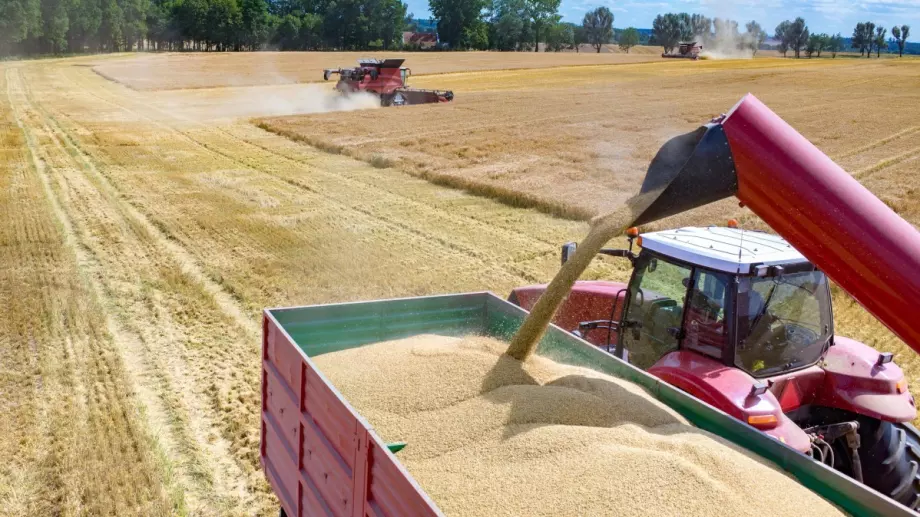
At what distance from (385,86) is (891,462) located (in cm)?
2993

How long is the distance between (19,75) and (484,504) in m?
54.8

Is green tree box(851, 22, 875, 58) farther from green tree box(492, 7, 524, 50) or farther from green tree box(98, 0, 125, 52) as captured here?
green tree box(98, 0, 125, 52)

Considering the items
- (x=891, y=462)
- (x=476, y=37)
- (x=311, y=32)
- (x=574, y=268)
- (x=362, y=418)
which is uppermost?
(x=476, y=37)

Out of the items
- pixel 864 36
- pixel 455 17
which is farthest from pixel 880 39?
pixel 455 17

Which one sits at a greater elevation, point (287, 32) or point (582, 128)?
point (287, 32)

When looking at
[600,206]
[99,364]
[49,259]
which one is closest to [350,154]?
[600,206]

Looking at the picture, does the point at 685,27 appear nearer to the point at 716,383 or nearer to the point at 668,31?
the point at 668,31

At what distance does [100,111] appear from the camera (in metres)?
29.6

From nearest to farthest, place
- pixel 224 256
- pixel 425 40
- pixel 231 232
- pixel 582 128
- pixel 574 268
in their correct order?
pixel 574 268
pixel 224 256
pixel 231 232
pixel 582 128
pixel 425 40

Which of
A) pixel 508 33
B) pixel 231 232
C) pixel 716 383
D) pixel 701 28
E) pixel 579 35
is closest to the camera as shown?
pixel 716 383

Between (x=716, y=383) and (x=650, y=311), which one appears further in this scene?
(x=650, y=311)

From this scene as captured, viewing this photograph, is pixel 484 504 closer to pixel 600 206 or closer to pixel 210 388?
pixel 210 388

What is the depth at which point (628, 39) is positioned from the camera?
3858 inches

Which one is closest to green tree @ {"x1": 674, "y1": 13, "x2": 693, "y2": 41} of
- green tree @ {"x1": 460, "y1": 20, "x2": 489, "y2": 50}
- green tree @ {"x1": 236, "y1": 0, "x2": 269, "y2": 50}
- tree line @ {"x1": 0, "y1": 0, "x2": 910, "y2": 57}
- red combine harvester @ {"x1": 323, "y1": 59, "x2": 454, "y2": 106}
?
tree line @ {"x1": 0, "y1": 0, "x2": 910, "y2": 57}
